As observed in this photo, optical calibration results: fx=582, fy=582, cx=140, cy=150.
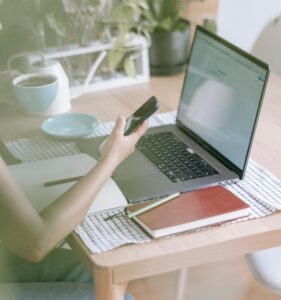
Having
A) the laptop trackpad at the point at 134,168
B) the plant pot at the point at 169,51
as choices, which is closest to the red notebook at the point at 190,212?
the laptop trackpad at the point at 134,168

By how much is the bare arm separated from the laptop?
0.11 m

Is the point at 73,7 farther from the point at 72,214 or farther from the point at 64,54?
the point at 72,214

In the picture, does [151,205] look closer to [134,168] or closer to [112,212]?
[112,212]

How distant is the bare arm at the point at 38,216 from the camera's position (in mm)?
924

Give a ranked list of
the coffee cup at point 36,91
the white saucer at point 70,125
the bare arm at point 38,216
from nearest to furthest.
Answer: the bare arm at point 38,216
the white saucer at point 70,125
the coffee cup at point 36,91

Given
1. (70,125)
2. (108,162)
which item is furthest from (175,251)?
(70,125)

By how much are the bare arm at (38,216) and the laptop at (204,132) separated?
0.11 metres

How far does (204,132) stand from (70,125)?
0.35 m

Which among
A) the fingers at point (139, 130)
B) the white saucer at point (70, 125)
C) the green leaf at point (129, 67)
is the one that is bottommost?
the white saucer at point (70, 125)

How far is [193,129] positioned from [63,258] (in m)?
0.41

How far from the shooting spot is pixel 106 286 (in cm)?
94

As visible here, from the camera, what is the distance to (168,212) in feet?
3.36

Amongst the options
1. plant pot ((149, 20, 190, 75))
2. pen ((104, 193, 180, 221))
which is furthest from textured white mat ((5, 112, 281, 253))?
plant pot ((149, 20, 190, 75))

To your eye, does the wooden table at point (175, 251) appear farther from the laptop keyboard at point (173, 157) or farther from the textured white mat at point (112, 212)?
the laptop keyboard at point (173, 157)
